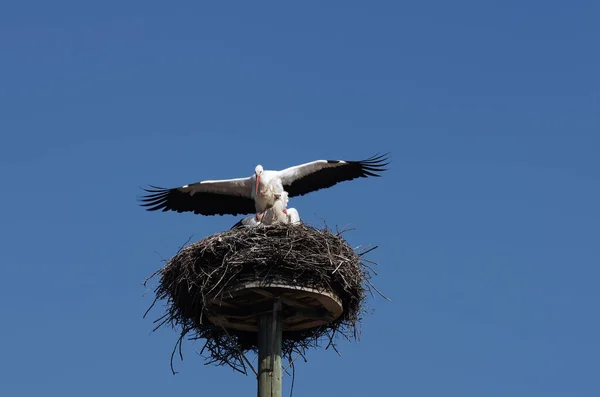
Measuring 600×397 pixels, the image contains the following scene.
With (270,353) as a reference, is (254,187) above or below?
above

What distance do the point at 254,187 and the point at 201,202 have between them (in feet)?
3.31

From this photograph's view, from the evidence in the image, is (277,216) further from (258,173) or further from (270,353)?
(270,353)

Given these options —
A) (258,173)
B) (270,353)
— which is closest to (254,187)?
(258,173)

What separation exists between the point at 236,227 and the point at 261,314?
1905 millimetres

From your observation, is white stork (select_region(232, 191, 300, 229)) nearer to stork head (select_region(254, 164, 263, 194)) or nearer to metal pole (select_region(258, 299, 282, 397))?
stork head (select_region(254, 164, 263, 194))

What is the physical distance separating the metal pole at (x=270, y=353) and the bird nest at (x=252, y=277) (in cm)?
20

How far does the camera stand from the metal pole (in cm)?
1391

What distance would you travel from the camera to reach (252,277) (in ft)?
46.0

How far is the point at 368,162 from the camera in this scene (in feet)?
57.0

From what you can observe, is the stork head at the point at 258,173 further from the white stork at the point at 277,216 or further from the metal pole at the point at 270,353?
the metal pole at the point at 270,353

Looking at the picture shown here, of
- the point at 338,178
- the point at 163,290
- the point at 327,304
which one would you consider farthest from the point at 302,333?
the point at 338,178

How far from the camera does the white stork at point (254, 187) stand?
17000 millimetres

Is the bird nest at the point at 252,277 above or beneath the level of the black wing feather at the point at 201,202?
beneath

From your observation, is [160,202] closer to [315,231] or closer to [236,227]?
[236,227]
